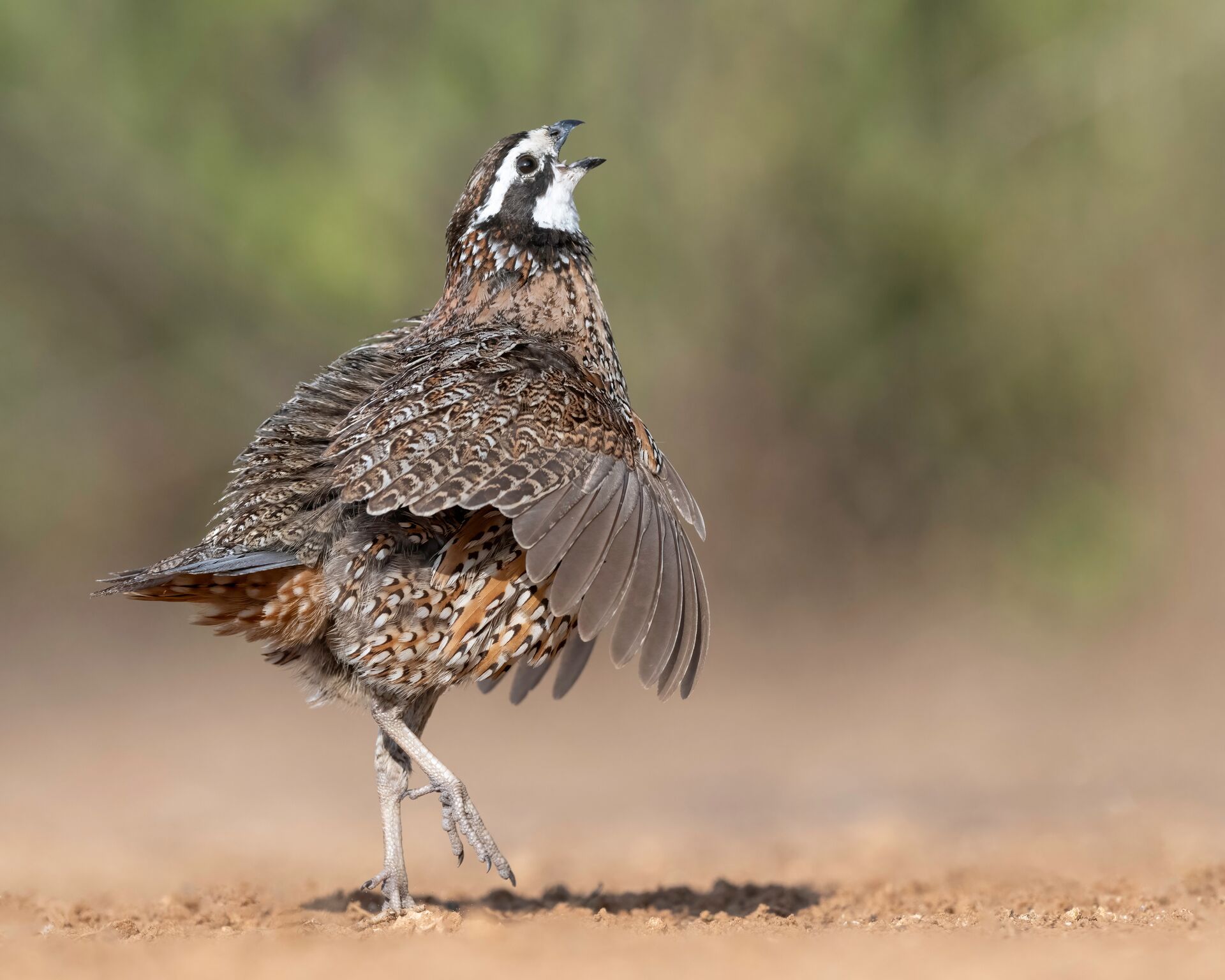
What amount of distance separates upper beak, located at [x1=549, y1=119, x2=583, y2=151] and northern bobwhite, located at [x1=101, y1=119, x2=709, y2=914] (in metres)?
1.19

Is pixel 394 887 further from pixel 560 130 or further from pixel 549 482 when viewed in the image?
pixel 560 130

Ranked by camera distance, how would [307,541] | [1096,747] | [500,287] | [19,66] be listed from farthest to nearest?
[19,66], [1096,747], [500,287], [307,541]

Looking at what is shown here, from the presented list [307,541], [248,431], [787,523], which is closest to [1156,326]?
[787,523]

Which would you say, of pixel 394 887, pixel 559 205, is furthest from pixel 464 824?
pixel 559 205

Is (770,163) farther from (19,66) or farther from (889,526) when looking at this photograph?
(19,66)

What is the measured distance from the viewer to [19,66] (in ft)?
39.9

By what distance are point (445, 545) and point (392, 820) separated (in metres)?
1.19

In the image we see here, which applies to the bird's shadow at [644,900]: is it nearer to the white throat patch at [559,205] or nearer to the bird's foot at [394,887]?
the bird's foot at [394,887]

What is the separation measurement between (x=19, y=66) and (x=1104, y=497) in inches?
403

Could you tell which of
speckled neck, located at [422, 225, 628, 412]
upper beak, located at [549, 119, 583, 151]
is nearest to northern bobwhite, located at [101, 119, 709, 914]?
speckled neck, located at [422, 225, 628, 412]

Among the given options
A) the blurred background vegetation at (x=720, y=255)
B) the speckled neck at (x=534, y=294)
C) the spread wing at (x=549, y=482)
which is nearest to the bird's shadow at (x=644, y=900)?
the spread wing at (x=549, y=482)

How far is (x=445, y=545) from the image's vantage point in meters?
4.93

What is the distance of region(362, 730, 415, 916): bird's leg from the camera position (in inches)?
206

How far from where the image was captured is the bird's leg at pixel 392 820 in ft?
17.2
